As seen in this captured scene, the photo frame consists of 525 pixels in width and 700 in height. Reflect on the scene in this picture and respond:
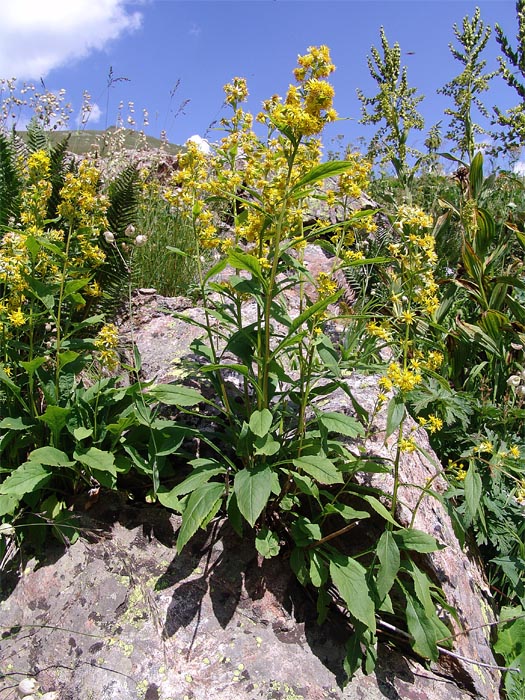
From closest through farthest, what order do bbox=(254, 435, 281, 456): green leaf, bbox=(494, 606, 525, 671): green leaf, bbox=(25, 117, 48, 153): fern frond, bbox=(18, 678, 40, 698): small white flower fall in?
bbox=(18, 678, 40, 698): small white flower < bbox=(254, 435, 281, 456): green leaf < bbox=(494, 606, 525, 671): green leaf < bbox=(25, 117, 48, 153): fern frond

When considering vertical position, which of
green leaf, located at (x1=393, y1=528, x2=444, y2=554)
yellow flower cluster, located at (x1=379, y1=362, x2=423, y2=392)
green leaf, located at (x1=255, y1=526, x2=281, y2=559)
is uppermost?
yellow flower cluster, located at (x1=379, y1=362, x2=423, y2=392)

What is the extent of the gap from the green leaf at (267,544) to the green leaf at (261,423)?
405 mm

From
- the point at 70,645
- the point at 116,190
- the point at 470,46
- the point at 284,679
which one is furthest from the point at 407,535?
the point at 470,46

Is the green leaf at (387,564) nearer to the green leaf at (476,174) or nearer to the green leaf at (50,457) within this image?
the green leaf at (50,457)

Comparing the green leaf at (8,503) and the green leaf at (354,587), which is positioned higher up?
the green leaf at (8,503)

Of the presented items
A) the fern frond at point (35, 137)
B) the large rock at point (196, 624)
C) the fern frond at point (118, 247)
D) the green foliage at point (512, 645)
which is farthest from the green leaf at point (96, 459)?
the fern frond at point (35, 137)

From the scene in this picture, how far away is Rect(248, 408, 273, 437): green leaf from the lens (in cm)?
173

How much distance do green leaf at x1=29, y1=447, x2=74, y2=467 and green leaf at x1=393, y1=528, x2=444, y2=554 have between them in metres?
1.21

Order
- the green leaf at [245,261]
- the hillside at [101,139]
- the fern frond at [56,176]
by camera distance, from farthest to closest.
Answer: the hillside at [101,139] → the fern frond at [56,176] → the green leaf at [245,261]

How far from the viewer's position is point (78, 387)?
2.30 metres

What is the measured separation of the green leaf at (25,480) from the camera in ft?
5.84

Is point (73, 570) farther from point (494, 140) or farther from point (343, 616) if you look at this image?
point (494, 140)

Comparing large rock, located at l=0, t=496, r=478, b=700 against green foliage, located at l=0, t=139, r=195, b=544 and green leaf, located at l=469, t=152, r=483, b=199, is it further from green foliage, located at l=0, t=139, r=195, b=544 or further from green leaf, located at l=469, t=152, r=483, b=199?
green leaf, located at l=469, t=152, r=483, b=199

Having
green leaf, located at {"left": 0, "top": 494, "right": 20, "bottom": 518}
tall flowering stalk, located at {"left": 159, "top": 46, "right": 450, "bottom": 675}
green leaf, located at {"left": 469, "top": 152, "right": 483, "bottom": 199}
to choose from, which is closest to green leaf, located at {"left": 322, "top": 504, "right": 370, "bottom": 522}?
tall flowering stalk, located at {"left": 159, "top": 46, "right": 450, "bottom": 675}
